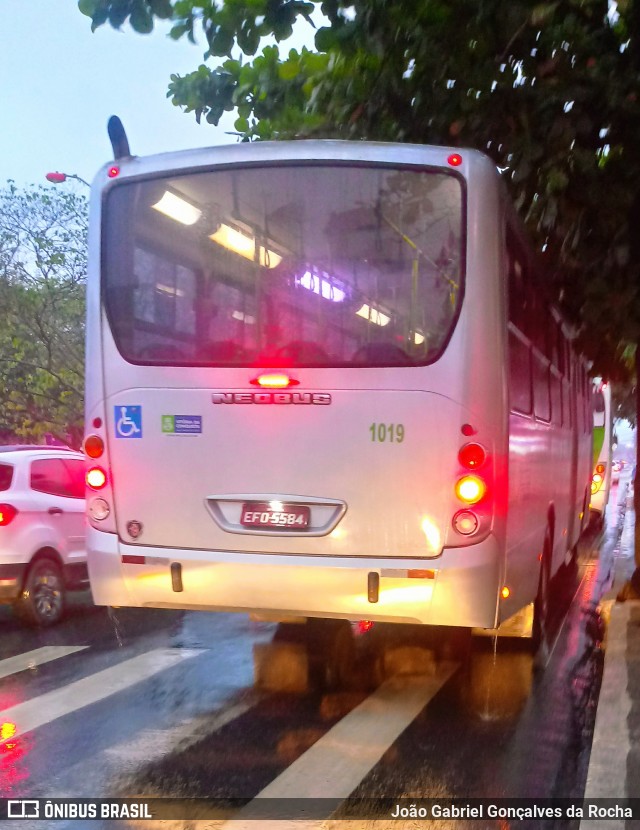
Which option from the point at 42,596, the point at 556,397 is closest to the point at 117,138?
the point at 42,596

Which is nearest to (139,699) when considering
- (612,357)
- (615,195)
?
(615,195)

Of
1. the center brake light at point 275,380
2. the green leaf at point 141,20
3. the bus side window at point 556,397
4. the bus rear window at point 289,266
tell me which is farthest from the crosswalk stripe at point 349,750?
the green leaf at point 141,20

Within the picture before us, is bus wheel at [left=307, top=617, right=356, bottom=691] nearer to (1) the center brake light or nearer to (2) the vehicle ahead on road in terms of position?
(1) the center brake light

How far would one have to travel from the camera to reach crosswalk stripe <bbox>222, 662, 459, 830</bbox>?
15.3ft

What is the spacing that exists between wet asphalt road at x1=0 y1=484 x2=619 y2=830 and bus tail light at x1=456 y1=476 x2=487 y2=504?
Result: 139cm

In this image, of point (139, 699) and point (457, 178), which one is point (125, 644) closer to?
point (139, 699)

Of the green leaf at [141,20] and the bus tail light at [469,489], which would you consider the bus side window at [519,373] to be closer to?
the bus tail light at [469,489]

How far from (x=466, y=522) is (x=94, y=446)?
239cm

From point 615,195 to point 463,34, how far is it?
1976 millimetres

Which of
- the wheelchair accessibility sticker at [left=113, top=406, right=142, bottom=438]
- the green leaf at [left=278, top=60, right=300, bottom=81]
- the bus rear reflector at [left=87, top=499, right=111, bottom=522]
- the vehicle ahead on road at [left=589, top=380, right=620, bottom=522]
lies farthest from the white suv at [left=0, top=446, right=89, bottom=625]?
the vehicle ahead on road at [left=589, top=380, right=620, bottom=522]

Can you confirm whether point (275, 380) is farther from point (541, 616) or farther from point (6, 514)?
point (6, 514)

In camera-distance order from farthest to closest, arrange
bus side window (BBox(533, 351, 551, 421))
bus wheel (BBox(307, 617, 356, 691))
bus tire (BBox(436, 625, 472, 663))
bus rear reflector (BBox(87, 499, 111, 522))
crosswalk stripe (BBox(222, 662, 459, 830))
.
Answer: bus tire (BBox(436, 625, 472, 663)) → bus side window (BBox(533, 351, 551, 421)) → bus wheel (BBox(307, 617, 356, 691)) → bus rear reflector (BBox(87, 499, 111, 522)) → crosswalk stripe (BBox(222, 662, 459, 830))

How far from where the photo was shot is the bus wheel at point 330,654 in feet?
Result: 23.1

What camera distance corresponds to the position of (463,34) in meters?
7.10
